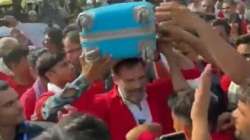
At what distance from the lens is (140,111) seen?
4.18m

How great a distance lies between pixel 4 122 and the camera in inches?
148

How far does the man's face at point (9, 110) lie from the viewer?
3730 millimetres

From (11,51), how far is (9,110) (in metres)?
2.40

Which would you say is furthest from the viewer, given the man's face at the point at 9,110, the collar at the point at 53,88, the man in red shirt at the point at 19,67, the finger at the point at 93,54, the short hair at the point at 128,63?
the man in red shirt at the point at 19,67

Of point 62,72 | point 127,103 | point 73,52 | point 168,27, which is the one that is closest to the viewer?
point 168,27

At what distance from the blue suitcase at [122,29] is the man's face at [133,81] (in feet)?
0.81

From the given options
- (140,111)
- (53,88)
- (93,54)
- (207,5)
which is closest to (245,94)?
(93,54)

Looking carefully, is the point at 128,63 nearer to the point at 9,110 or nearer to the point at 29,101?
the point at 9,110

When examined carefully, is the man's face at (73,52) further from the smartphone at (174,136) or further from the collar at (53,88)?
the smartphone at (174,136)

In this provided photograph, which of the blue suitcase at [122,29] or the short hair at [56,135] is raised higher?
the short hair at [56,135]

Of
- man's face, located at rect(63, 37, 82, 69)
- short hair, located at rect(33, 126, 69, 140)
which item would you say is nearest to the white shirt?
man's face, located at rect(63, 37, 82, 69)

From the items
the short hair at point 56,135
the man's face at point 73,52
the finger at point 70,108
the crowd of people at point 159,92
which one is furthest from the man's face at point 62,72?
the short hair at point 56,135

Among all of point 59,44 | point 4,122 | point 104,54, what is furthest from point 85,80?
point 59,44

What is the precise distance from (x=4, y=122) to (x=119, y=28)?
0.75m
